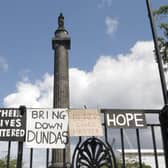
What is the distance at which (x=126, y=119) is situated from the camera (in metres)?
4.81

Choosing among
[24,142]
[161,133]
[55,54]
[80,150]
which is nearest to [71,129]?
[80,150]

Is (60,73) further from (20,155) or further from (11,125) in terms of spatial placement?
(20,155)

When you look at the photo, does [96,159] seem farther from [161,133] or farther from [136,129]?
[161,133]

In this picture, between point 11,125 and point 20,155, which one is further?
point 11,125

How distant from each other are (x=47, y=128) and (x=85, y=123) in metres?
0.62

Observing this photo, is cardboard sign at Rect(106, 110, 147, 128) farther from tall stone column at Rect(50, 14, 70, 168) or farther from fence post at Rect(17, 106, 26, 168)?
tall stone column at Rect(50, 14, 70, 168)

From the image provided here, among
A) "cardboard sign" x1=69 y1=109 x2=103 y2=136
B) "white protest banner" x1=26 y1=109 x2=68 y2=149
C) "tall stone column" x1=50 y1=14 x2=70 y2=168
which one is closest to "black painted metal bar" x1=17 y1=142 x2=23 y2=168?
"white protest banner" x1=26 y1=109 x2=68 y2=149

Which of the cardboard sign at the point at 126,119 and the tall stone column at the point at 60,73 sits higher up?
the tall stone column at the point at 60,73

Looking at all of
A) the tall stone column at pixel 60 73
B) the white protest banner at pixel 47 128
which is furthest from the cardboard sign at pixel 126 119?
the tall stone column at pixel 60 73

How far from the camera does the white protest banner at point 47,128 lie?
15.1ft

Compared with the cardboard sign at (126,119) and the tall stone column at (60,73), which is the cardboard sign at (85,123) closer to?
the cardboard sign at (126,119)

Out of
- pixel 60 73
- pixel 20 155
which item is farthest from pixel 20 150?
pixel 60 73

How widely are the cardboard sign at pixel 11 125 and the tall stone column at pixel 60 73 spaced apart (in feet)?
40.3

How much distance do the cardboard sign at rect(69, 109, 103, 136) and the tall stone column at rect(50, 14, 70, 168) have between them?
40.0ft
